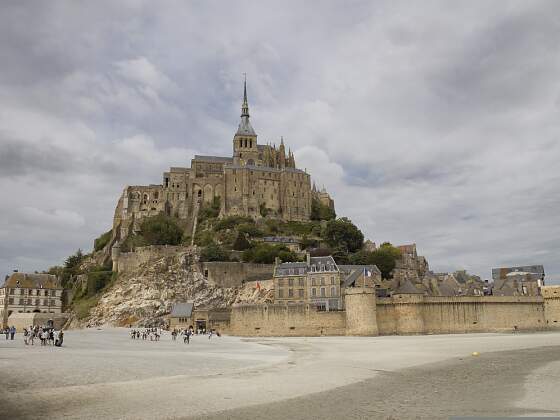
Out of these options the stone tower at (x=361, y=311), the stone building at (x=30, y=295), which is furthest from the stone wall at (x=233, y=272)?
the stone building at (x=30, y=295)

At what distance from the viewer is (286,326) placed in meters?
45.9

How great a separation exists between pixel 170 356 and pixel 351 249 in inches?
1866

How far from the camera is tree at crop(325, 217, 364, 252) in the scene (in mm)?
70250

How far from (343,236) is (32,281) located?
40196mm

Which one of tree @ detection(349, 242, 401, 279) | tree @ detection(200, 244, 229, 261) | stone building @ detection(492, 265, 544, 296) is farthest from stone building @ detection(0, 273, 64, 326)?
stone building @ detection(492, 265, 544, 296)

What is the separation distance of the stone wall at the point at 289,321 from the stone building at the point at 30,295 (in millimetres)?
31269

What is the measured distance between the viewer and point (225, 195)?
86000 mm

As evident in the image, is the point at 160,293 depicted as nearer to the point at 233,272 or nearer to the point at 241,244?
the point at 233,272

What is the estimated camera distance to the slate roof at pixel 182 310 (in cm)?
5319

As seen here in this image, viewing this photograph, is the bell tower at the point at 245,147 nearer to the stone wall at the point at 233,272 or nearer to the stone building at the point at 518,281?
the stone wall at the point at 233,272

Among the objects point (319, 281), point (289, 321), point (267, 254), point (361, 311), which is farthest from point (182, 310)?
point (361, 311)

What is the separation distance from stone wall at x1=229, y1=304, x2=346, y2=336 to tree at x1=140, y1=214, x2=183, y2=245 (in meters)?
30.6

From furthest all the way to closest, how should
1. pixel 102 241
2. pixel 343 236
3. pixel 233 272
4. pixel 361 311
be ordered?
pixel 102 241, pixel 343 236, pixel 233 272, pixel 361 311

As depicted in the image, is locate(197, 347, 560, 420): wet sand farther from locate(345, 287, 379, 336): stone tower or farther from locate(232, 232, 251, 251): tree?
locate(232, 232, 251, 251): tree
